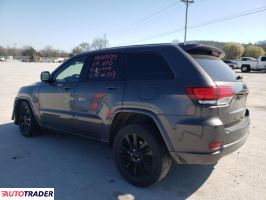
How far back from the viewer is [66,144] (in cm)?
528

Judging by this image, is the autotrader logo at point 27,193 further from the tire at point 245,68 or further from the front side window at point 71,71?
the tire at point 245,68

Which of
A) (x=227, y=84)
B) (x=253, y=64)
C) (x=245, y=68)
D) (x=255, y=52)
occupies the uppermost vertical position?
(x=255, y=52)

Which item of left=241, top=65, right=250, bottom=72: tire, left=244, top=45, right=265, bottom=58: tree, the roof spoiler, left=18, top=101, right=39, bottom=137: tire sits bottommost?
left=18, top=101, right=39, bottom=137: tire

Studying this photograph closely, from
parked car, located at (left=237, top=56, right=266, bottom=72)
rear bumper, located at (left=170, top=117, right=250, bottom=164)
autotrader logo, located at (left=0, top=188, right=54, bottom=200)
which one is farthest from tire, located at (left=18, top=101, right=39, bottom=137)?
parked car, located at (left=237, top=56, right=266, bottom=72)

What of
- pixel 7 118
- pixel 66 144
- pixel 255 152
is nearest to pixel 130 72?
pixel 66 144

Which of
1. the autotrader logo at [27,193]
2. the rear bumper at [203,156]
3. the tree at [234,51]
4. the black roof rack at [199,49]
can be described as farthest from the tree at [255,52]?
the autotrader logo at [27,193]

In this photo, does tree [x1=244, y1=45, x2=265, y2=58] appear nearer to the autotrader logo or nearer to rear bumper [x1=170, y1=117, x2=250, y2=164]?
rear bumper [x1=170, y1=117, x2=250, y2=164]

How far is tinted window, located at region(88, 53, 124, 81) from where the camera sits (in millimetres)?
3879

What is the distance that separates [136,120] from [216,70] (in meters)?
1.26

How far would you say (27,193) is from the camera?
3.39 metres

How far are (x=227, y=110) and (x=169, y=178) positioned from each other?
52.7 inches

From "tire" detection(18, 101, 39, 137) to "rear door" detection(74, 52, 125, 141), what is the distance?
5.26ft

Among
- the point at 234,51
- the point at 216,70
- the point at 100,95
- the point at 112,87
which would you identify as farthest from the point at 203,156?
the point at 234,51

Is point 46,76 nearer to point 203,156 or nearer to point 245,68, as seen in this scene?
point 203,156
